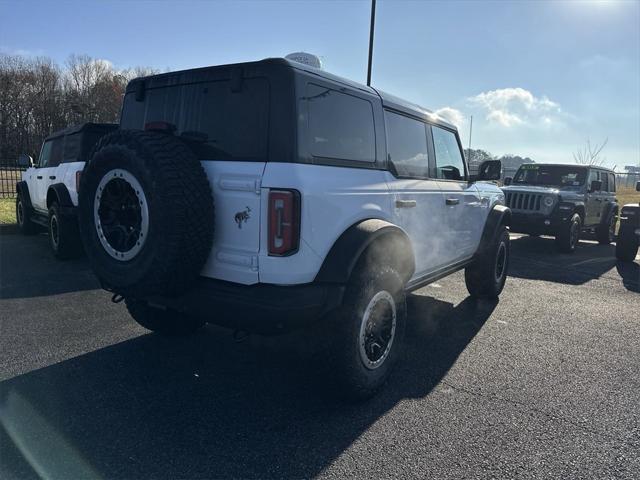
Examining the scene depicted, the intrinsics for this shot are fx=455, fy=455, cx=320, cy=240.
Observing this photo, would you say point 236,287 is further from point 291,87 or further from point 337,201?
point 291,87

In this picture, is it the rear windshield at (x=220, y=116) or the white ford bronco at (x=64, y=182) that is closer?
the rear windshield at (x=220, y=116)

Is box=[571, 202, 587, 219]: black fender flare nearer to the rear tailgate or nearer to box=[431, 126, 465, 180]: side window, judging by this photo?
box=[431, 126, 465, 180]: side window

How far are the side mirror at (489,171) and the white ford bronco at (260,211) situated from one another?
6.91 ft

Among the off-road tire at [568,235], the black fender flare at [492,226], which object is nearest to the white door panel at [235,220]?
the black fender flare at [492,226]

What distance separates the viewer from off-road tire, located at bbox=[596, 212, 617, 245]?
11.5 metres

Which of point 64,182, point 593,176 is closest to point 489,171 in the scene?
point 64,182

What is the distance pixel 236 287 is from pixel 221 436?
2.79ft

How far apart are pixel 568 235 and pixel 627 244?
3.41 feet

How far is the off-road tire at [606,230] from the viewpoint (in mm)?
11484

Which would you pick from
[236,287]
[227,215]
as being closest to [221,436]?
[236,287]

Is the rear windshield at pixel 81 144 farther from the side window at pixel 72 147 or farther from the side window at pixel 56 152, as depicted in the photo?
the side window at pixel 56 152

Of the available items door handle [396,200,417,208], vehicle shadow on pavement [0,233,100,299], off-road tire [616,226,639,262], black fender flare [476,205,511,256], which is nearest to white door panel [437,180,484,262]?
black fender flare [476,205,511,256]

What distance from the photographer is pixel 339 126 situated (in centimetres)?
301

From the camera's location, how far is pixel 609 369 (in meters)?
3.74
